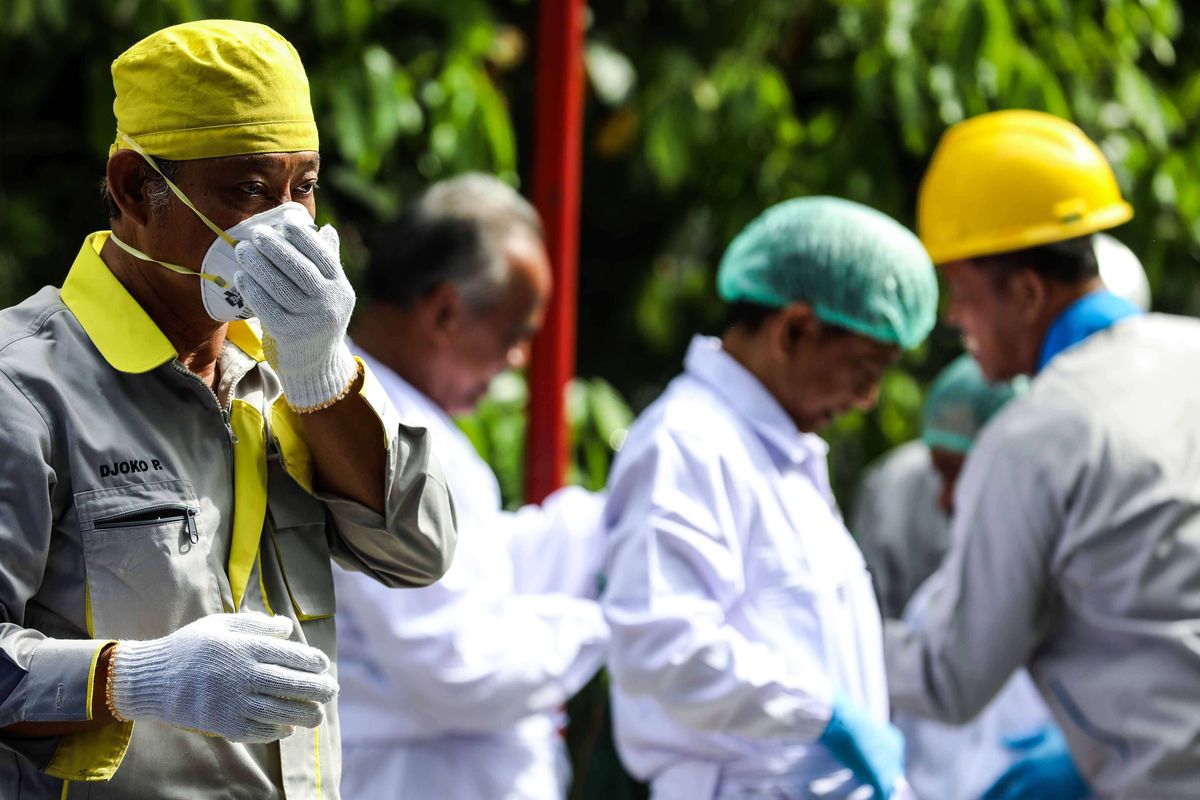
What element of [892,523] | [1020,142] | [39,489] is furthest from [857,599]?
[892,523]

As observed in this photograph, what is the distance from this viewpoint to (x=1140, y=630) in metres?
2.89

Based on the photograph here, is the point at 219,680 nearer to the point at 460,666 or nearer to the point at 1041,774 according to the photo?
the point at 460,666

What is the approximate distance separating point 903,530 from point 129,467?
12.2 ft

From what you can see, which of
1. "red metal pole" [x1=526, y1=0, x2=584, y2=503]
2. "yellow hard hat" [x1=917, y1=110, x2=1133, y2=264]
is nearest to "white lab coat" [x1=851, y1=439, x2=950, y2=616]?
"red metal pole" [x1=526, y1=0, x2=584, y2=503]

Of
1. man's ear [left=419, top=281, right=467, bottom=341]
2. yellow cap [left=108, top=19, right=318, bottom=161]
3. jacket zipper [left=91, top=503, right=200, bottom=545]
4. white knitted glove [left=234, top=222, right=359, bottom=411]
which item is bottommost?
man's ear [left=419, top=281, right=467, bottom=341]

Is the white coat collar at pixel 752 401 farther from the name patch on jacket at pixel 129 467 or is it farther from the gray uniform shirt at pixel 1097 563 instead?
the name patch on jacket at pixel 129 467

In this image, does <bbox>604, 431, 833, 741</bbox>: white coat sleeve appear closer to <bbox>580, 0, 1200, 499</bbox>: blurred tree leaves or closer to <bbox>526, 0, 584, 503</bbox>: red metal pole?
<bbox>526, 0, 584, 503</bbox>: red metal pole

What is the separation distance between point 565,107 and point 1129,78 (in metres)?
2.48

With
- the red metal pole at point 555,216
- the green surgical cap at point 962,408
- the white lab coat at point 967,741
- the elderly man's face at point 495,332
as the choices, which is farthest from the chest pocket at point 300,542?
the green surgical cap at point 962,408

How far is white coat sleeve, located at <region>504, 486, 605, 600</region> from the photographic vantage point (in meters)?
3.34

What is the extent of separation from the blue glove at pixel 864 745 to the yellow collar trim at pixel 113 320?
1.47 m

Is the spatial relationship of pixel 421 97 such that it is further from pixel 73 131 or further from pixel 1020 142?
pixel 1020 142

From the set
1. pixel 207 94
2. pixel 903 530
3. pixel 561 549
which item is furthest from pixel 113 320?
pixel 903 530

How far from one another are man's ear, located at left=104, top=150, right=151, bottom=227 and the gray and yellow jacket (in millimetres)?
69
